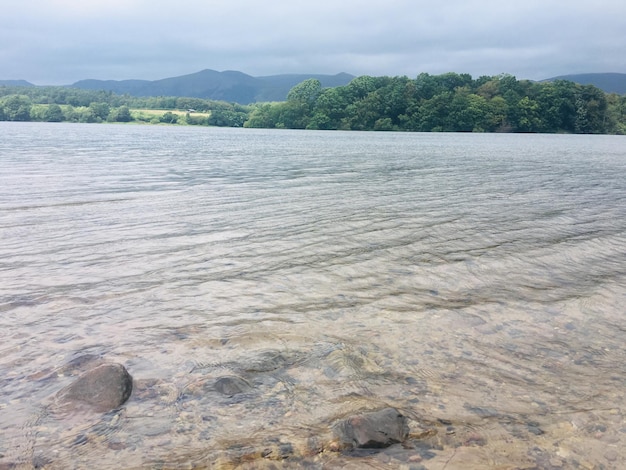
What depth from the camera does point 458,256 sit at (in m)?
9.63

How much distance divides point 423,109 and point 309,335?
145m

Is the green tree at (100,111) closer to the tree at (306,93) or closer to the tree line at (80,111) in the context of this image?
the tree line at (80,111)

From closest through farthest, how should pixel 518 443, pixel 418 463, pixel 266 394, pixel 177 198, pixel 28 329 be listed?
pixel 418 463, pixel 518 443, pixel 266 394, pixel 28 329, pixel 177 198

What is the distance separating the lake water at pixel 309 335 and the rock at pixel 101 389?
122 mm

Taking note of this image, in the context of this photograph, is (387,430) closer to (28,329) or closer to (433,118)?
(28,329)

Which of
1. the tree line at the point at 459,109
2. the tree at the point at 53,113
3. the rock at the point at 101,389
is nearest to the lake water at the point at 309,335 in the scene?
the rock at the point at 101,389

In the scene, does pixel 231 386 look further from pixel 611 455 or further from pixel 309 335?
pixel 611 455

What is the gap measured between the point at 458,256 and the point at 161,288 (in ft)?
18.7

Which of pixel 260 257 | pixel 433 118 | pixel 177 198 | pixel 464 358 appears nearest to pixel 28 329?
pixel 260 257

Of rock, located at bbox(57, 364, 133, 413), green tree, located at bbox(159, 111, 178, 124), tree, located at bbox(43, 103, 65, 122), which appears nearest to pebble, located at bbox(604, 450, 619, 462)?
rock, located at bbox(57, 364, 133, 413)

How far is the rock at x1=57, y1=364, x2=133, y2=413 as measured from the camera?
165 inches

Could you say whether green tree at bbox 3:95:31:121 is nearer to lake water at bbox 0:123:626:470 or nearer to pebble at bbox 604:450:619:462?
lake water at bbox 0:123:626:470

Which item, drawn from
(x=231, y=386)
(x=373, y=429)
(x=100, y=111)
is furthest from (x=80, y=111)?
(x=373, y=429)

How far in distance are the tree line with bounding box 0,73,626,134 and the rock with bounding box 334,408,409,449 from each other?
145 metres
